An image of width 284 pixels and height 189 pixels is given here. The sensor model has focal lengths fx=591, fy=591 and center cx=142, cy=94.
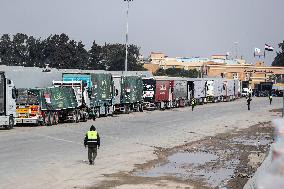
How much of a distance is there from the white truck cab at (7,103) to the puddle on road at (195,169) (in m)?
13.5

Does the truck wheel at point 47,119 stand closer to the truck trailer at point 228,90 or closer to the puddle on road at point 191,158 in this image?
the puddle on road at point 191,158

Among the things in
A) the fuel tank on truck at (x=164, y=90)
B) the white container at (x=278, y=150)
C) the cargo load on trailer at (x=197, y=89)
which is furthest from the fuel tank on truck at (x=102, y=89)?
the white container at (x=278, y=150)

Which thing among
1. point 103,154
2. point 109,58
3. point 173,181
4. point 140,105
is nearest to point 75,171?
point 173,181

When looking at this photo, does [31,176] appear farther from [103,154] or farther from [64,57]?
[64,57]

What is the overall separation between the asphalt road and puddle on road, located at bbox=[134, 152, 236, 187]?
113 centimetres

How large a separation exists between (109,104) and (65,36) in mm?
82347

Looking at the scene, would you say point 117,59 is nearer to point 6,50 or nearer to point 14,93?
point 6,50

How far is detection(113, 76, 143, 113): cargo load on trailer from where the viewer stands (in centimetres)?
5988

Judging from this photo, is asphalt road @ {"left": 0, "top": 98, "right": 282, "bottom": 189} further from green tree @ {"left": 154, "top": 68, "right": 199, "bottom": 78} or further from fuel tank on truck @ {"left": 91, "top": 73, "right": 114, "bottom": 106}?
green tree @ {"left": 154, "top": 68, "right": 199, "bottom": 78}

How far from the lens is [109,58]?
161m

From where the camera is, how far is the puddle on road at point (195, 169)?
20.4 m

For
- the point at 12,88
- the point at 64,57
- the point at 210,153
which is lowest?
the point at 210,153

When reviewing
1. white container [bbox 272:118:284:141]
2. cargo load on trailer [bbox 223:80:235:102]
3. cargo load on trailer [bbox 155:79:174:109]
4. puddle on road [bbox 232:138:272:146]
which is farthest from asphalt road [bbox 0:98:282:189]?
cargo load on trailer [bbox 223:80:235:102]

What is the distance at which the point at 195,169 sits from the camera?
22578mm
